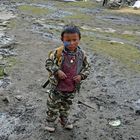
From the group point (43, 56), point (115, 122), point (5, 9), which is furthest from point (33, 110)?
point (5, 9)

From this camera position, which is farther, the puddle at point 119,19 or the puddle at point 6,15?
the puddle at point 119,19

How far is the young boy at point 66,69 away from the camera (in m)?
4.38

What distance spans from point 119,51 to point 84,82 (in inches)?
114

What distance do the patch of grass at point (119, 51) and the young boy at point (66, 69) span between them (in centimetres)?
357

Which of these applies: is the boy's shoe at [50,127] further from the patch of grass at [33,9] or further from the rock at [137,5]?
the rock at [137,5]

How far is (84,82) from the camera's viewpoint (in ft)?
22.8

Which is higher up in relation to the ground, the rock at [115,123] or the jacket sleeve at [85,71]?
the jacket sleeve at [85,71]

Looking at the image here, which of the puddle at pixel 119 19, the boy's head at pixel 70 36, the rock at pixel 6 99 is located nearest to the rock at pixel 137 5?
the puddle at pixel 119 19

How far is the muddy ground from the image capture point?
503 centimetres

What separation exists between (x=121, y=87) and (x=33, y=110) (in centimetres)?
201

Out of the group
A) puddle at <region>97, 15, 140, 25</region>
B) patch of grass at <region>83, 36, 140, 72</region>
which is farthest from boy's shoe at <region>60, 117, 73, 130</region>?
puddle at <region>97, 15, 140, 25</region>

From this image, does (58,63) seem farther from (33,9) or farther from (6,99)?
(33,9)

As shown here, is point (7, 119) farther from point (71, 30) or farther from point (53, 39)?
point (53, 39)

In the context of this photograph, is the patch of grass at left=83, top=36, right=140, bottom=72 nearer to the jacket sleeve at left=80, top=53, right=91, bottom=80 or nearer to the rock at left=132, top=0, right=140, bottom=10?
the jacket sleeve at left=80, top=53, right=91, bottom=80
